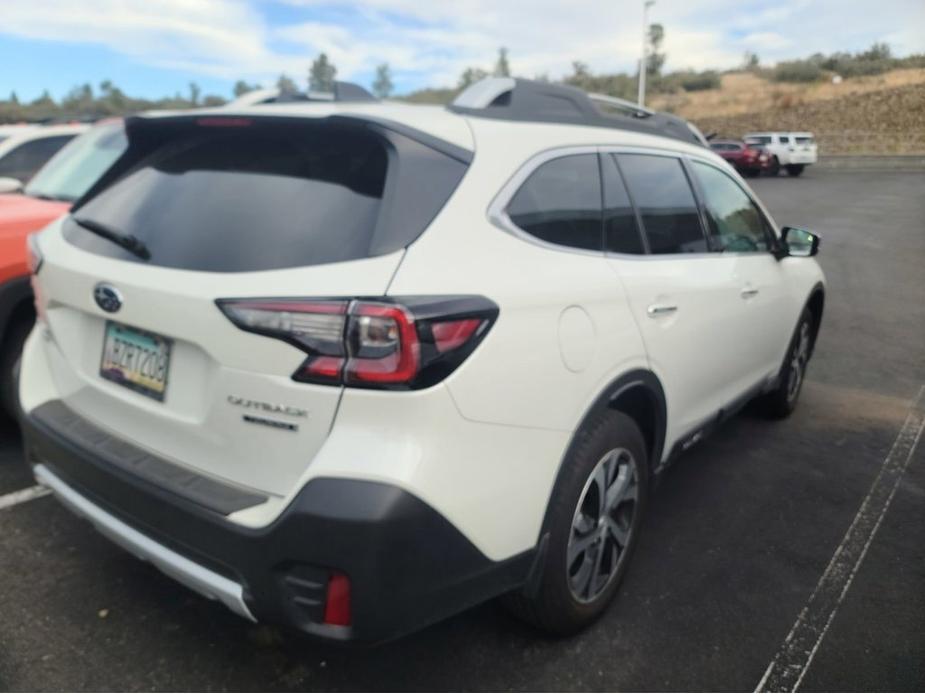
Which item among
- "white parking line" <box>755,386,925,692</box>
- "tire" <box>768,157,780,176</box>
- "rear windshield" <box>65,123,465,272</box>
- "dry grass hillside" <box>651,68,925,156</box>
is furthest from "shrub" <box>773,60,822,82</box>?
"rear windshield" <box>65,123,465,272</box>

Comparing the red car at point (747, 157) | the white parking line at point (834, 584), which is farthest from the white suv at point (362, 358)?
the red car at point (747, 157)

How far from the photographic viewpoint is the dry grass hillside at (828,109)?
25.2 ft

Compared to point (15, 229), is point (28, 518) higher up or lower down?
lower down

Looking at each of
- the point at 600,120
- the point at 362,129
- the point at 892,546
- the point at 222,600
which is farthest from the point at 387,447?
the point at 892,546

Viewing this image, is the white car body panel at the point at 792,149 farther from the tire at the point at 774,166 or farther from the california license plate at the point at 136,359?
the california license plate at the point at 136,359

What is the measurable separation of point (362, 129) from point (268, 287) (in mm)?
533

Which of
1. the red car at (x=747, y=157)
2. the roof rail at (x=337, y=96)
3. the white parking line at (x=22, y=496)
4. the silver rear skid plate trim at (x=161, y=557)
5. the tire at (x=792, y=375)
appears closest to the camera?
the silver rear skid plate trim at (x=161, y=557)

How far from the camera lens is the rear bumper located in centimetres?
178

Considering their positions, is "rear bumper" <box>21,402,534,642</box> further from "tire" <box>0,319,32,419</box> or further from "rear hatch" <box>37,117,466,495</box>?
"tire" <box>0,319,32,419</box>

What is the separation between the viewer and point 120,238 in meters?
2.32

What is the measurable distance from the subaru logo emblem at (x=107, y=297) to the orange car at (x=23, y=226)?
1790 mm

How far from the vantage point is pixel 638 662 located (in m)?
2.47

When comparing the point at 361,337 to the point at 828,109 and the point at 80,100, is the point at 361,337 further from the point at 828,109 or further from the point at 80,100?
the point at 80,100

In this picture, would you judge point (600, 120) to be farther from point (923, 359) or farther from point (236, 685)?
point (923, 359)
